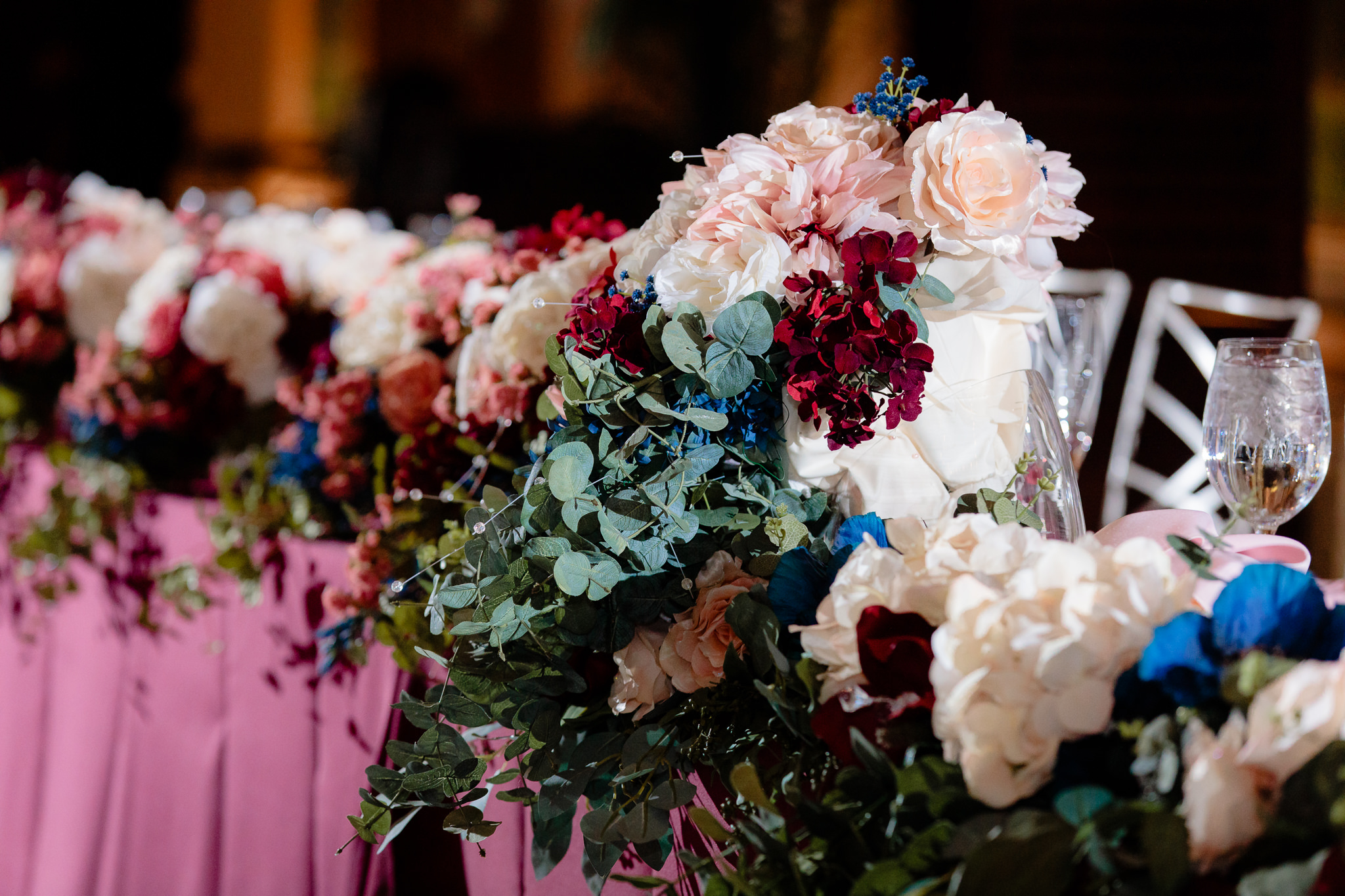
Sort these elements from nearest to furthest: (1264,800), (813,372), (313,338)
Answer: (1264,800), (813,372), (313,338)

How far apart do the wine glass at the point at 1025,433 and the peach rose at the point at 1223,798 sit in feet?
1.02

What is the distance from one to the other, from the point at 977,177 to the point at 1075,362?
61 centimetres

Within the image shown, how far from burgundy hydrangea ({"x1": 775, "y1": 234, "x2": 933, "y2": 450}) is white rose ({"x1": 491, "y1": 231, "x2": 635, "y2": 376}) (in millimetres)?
391

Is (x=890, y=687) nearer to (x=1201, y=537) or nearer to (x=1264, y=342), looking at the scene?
(x=1201, y=537)

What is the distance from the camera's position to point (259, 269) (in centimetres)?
193

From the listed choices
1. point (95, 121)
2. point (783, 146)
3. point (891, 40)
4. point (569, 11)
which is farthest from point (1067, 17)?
point (95, 121)

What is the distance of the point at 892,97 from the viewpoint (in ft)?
2.83

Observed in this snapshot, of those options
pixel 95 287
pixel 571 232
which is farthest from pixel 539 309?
pixel 95 287

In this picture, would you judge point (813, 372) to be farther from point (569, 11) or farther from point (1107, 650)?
point (569, 11)

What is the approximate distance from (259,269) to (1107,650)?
170cm

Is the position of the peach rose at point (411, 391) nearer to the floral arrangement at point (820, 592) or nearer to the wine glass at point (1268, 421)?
the floral arrangement at point (820, 592)

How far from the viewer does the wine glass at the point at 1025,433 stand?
828mm

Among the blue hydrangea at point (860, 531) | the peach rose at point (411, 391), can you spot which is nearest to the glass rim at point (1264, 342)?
the blue hydrangea at point (860, 531)

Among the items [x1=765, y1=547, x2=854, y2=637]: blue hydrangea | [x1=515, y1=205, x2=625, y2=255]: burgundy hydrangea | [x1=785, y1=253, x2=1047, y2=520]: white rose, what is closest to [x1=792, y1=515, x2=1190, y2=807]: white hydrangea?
[x1=765, y1=547, x2=854, y2=637]: blue hydrangea
